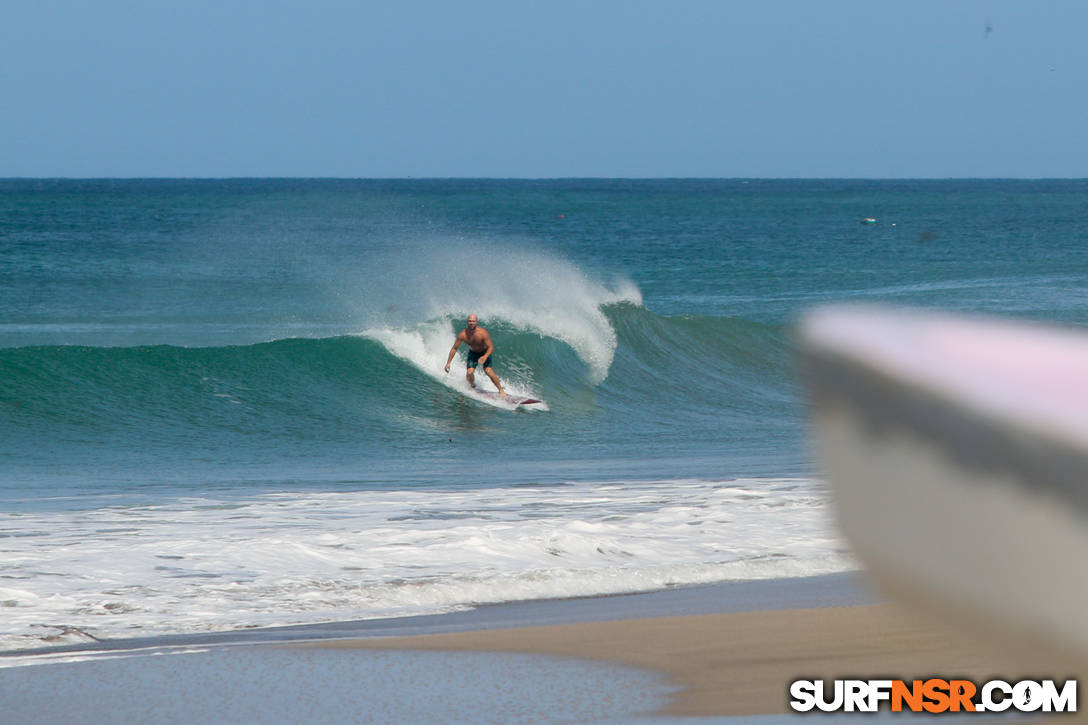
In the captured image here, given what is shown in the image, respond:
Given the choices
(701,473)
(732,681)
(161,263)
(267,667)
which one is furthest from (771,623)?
(161,263)

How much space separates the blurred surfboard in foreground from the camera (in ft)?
2.54

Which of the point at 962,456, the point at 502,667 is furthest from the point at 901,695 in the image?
the point at 962,456

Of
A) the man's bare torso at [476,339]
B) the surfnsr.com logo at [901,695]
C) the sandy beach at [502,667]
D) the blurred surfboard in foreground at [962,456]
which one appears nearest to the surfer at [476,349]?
the man's bare torso at [476,339]

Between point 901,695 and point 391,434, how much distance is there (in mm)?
10800

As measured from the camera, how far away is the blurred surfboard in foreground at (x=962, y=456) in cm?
78

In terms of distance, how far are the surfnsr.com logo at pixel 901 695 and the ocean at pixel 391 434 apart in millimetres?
1435

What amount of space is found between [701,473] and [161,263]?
32976 mm

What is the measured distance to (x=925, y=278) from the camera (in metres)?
37.6

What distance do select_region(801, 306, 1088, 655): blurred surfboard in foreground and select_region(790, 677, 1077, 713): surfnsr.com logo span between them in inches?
123

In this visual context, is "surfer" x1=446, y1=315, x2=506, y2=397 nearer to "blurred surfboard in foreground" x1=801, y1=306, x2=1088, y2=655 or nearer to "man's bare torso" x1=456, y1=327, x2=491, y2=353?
"man's bare torso" x1=456, y1=327, x2=491, y2=353

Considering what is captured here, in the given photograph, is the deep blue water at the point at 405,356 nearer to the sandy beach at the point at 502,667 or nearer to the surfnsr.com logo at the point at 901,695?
the sandy beach at the point at 502,667

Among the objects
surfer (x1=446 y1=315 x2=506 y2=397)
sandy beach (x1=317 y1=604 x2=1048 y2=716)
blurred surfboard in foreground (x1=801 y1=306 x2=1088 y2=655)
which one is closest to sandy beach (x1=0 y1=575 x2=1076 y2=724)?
sandy beach (x1=317 y1=604 x2=1048 y2=716)

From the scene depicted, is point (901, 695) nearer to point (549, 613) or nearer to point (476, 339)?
point (549, 613)

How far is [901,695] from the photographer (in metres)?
4.18
